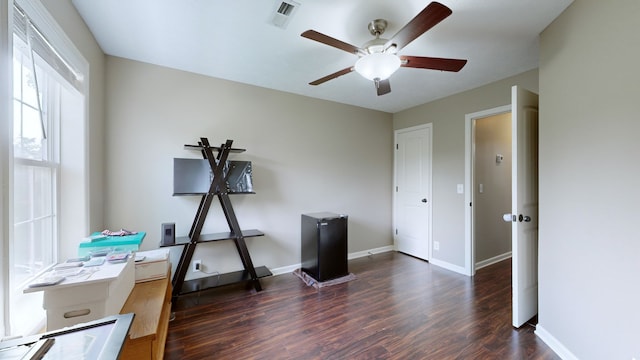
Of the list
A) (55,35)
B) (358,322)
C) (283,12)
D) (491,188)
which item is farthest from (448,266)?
(55,35)

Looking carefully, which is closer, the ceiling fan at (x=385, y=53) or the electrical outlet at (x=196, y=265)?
the ceiling fan at (x=385, y=53)

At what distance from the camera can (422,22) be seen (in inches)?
55.1

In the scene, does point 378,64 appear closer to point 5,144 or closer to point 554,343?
point 5,144

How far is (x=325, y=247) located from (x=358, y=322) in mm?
978

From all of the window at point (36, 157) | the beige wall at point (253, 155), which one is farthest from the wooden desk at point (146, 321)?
the beige wall at point (253, 155)

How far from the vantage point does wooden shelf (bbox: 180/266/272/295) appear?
2533 millimetres

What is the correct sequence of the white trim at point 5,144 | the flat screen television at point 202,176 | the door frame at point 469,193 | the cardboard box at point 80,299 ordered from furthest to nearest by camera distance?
the door frame at point 469,193 < the flat screen television at point 202,176 < the cardboard box at point 80,299 < the white trim at point 5,144

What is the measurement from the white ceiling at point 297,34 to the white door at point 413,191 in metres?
1.15

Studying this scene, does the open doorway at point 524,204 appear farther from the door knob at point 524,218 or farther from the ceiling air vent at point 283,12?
the ceiling air vent at point 283,12

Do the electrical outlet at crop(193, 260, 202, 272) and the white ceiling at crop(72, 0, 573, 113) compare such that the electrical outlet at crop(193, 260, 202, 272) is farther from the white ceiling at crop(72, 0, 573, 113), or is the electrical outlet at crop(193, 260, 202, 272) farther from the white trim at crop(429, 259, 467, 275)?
the white trim at crop(429, 259, 467, 275)

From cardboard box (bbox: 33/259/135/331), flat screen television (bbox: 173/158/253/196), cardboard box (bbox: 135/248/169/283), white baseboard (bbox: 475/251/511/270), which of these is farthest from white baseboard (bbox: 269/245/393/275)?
cardboard box (bbox: 33/259/135/331)

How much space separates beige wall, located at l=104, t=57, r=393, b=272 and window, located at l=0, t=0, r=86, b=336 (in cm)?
59

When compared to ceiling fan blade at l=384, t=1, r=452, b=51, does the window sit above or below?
below

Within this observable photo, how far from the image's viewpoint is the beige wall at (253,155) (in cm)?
251
